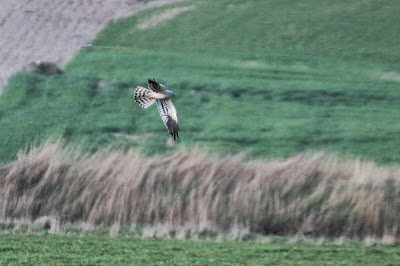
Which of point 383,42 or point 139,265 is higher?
point 139,265

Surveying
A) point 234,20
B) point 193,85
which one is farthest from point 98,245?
point 234,20

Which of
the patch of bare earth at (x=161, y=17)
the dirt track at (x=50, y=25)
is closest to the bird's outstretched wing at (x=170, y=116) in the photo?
the dirt track at (x=50, y=25)

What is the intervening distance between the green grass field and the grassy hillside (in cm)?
152

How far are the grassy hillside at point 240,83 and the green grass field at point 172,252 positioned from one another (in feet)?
5.00

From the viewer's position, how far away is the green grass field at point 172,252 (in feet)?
16.9

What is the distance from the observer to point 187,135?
7.31 m

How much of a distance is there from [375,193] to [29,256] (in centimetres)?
272

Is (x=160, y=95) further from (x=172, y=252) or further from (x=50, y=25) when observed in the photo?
(x=50, y=25)

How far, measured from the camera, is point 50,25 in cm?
1047

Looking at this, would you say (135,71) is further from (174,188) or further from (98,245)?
(98,245)

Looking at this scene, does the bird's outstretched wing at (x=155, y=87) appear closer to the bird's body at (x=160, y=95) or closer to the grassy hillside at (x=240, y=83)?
the bird's body at (x=160, y=95)

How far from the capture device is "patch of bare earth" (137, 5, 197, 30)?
33.8 ft

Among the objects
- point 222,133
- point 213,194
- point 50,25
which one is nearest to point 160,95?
point 213,194

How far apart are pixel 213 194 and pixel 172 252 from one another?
0.96 m
